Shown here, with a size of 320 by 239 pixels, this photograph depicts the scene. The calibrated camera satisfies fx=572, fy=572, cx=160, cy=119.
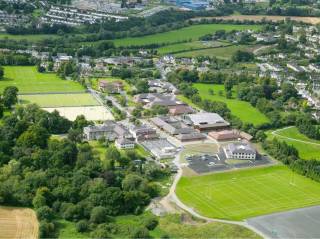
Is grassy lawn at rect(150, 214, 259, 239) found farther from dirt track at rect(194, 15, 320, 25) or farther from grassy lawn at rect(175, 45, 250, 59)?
dirt track at rect(194, 15, 320, 25)

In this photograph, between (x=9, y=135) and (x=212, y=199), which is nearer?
(x=212, y=199)

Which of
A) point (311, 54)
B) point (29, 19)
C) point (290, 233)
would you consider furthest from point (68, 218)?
point (29, 19)

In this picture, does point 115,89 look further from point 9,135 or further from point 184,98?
point 9,135

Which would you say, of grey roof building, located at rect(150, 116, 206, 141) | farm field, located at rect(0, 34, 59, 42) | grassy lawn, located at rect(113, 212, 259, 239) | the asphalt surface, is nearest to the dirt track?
farm field, located at rect(0, 34, 59, 42)

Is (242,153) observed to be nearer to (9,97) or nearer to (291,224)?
(291,224)

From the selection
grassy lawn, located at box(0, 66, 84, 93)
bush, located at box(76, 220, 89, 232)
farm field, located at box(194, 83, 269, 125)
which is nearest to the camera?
bush, located at box(76, 220, 89, 232)

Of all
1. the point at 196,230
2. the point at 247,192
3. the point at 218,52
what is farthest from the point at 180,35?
the point at 196,230

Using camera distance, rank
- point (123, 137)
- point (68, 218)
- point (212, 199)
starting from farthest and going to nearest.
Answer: point (123, 137) → point (212, 199) → point (68, 218)
